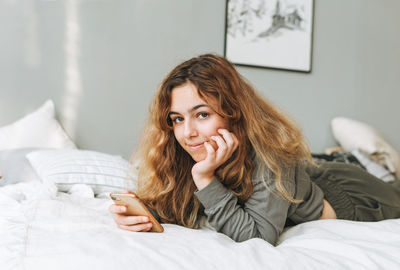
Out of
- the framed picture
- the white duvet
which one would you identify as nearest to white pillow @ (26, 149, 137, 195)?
the white duvet

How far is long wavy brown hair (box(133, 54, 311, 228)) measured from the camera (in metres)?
1.09

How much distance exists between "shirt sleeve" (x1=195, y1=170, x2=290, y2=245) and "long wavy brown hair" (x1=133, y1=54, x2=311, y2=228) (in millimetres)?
37

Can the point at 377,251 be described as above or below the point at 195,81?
below

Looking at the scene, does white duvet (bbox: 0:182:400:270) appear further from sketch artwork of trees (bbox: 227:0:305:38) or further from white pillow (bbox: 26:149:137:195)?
sketch artwork of trees (bbox: 227:0:305:38)

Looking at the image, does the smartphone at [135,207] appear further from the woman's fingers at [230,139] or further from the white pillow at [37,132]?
the white pillow at [37,132]

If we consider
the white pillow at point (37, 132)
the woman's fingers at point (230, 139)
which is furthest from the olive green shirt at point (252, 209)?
the white pillow at point (37, 132)

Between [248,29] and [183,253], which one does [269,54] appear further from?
[183,253]

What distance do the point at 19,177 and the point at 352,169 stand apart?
4.64 feet

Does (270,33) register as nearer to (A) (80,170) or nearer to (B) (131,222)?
(A) (80,170)

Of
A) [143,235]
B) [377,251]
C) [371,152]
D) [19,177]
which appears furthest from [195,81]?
[371,152]

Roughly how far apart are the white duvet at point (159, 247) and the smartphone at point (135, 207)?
36 millimetres

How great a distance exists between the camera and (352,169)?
1.56m

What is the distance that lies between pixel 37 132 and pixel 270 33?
5.31 feet

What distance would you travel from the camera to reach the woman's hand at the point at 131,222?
36.4 inches
